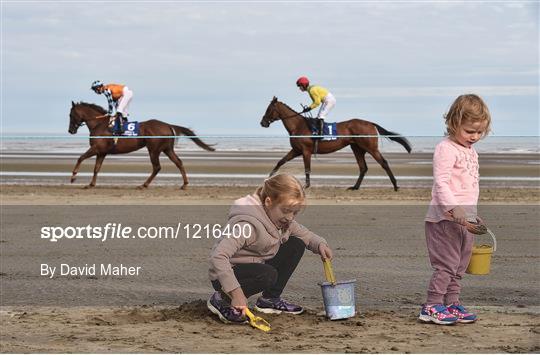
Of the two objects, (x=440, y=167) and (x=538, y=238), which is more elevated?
(x=440, y=167)

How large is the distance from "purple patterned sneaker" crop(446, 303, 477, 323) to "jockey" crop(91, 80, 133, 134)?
673 inches

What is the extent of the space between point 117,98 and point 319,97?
4.49m

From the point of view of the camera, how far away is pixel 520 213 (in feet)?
50.7

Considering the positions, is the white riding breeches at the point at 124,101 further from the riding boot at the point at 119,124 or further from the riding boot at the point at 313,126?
the riding boot at the point at 313,126

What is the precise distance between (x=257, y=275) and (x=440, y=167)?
134cm

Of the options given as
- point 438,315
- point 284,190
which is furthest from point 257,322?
point 438,315

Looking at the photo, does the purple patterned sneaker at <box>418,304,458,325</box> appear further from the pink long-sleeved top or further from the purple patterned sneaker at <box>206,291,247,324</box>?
the purple patterned sneaker at <box>206,291,247,324</box>

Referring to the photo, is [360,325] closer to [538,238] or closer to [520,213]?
[538,238]

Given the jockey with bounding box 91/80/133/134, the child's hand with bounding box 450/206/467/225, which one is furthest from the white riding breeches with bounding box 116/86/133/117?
the child's hand with bounding box 450/206/467/225

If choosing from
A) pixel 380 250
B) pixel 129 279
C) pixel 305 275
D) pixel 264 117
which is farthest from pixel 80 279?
pixel 264 117

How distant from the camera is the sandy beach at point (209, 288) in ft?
21.0

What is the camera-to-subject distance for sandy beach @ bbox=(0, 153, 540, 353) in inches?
253

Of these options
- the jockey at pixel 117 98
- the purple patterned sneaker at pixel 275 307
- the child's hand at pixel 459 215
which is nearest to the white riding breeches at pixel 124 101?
the jockey at pixel 117 98

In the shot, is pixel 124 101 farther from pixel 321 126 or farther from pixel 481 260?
pixel 481 260
